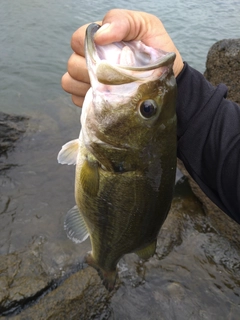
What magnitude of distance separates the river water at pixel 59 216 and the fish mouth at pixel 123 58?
2879mm

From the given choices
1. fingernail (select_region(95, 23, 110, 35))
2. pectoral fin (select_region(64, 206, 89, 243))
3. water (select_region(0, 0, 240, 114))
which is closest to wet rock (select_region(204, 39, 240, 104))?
water (select_region(0, 0, 240, 114))

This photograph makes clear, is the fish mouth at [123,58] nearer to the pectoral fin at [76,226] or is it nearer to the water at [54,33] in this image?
the pectoral fin at [76,226]

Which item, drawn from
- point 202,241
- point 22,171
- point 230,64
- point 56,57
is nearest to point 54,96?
point 56,57

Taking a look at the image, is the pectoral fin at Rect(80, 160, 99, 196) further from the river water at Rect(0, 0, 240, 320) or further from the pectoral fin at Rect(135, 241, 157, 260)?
the river water at Rect(0, 0, 240, 320)

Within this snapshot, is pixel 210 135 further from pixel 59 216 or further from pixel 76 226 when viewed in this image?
pixel 59 216

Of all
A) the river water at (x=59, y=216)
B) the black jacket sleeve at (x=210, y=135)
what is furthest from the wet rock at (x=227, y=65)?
the black jacket sleeve at (x=210, y=135)

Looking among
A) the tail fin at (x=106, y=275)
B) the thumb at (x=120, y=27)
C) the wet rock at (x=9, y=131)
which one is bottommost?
the wet rock at (x=9, y=131)

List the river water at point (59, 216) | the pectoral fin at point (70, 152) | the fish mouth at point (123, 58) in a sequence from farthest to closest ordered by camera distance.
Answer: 1. the river water at point (59, 216)
2. the pectoral fin at point (70, 152)
3. the fish mouth at point (123, 58)

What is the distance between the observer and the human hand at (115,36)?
1594 mm

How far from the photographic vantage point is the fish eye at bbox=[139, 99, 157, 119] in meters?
1.63

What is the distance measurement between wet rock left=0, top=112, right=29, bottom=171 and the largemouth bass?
3.95 m

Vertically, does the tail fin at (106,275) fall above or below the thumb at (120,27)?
below

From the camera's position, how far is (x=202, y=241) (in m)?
4.49

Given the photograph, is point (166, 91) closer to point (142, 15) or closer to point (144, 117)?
point (144, 117)
